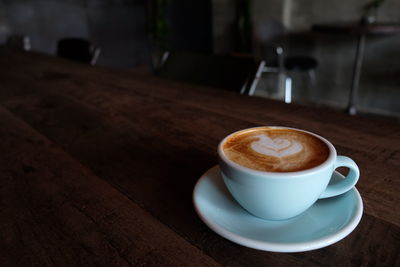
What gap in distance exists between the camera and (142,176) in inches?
17.6

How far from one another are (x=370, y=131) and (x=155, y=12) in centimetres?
443

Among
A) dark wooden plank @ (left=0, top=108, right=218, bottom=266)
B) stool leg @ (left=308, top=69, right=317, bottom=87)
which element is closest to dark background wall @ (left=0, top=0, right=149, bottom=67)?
stool leg @ (left=308, top=69, right=317, bottom=87)

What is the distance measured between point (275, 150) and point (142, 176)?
7.7 inches

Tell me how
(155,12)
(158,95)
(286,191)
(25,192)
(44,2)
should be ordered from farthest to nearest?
1. (155,12)
2. (44,2)
3. (158,95)
4. (25,192)
5. (286,191)

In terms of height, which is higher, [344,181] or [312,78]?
[344,181]

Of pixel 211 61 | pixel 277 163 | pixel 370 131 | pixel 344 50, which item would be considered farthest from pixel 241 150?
pixel 344 50

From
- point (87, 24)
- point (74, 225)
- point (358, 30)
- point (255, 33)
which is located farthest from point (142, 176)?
point (87, 24)

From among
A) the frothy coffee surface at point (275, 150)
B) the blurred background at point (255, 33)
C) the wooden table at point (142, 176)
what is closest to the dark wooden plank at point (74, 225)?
the wooden table at point (142, 176)

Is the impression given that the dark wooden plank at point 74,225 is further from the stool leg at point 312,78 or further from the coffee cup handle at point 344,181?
the stool leg at point 312,78

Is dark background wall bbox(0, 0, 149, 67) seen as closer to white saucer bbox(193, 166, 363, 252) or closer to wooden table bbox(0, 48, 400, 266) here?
wooden table bbox(0, 48, 400, 266)

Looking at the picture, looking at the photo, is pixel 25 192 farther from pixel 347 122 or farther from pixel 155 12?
pixel 155 12

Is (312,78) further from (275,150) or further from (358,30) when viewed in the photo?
(275,150)

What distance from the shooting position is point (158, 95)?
2.85 feet

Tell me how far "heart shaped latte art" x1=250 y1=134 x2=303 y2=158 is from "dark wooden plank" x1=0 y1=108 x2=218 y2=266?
0.40 ft
